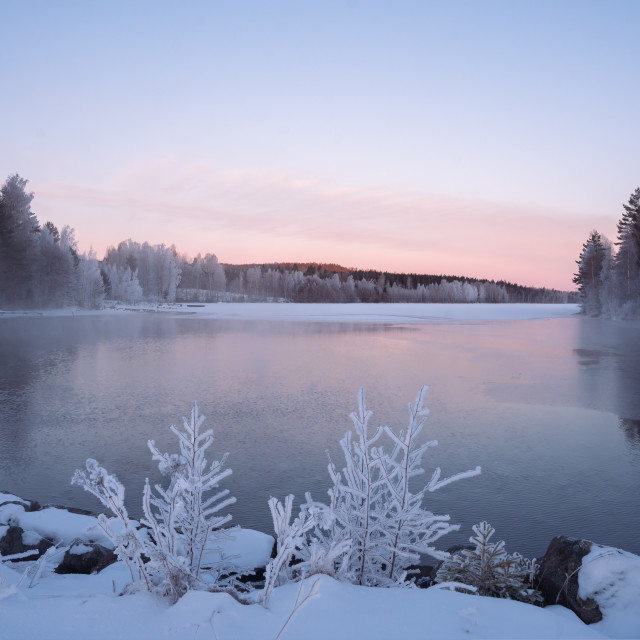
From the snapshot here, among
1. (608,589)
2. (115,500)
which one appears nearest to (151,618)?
(115,500)

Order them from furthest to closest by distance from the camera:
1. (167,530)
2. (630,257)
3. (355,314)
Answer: (355,314) → (630,257) → (167,530)

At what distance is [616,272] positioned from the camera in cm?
5541

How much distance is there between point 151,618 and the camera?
2.58 m

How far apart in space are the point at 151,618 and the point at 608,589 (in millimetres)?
2818

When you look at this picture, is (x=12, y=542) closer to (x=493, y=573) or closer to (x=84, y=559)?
(x=84, y=559)

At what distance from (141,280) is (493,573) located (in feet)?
394

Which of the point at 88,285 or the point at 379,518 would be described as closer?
the point at 379,518

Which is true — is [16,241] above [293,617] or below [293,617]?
above

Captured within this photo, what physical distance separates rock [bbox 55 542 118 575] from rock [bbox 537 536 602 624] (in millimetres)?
3700

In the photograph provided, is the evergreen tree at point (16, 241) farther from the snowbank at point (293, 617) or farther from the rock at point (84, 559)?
the snowbank at point (293, 617)

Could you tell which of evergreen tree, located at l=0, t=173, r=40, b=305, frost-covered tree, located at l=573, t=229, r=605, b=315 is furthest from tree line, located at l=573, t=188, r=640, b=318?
evergreen tree, located at l=0, t=173, r=40, b=305

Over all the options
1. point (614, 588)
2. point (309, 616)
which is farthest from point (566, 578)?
point (309, 616)

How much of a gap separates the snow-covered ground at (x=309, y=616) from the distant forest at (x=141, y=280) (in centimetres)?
6376

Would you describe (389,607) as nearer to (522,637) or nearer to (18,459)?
(522,637)
